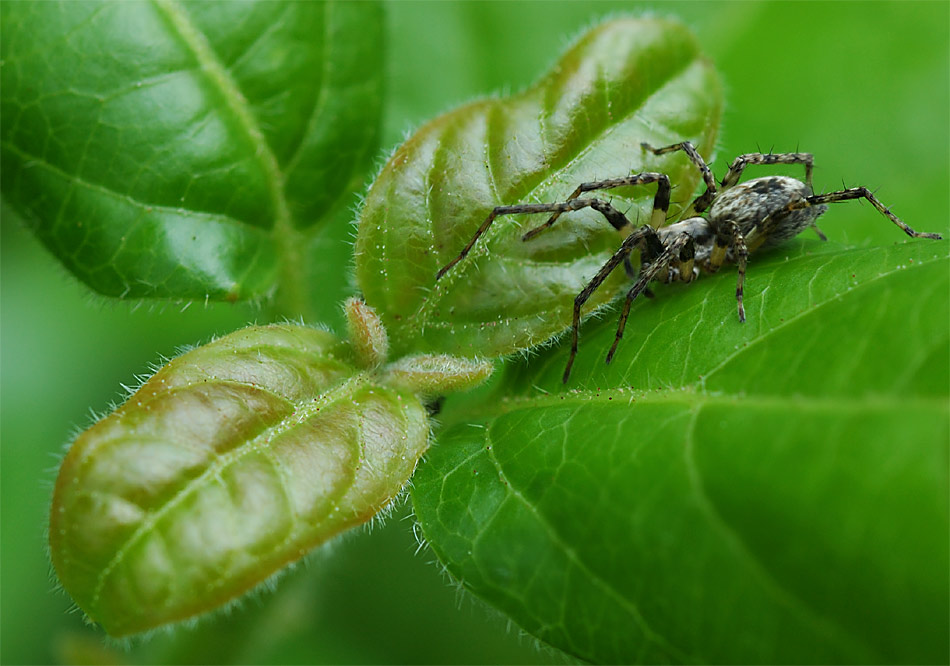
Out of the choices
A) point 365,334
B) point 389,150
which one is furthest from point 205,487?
point 389,150

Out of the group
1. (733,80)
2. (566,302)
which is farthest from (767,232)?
(733,80)

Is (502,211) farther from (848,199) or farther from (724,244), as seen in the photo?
(848,199)

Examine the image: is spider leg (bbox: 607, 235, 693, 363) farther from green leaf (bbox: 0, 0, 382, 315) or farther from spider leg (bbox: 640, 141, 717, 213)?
green leaf (bbox: 0, 0, 382, 315)

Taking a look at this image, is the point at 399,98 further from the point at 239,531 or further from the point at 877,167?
the point at 239,531

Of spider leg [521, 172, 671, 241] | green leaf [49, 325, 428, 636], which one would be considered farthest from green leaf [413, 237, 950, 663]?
spider leg [521, 172, 671, 241]

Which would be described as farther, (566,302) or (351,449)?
(566,302)

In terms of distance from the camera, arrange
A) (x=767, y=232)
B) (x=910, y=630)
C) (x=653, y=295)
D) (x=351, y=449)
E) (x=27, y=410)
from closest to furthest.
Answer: (x=910, y=630) < (x=351, y=449) < (x=653, y=295) < (x=767, y=232) < (x=27, y=410)
